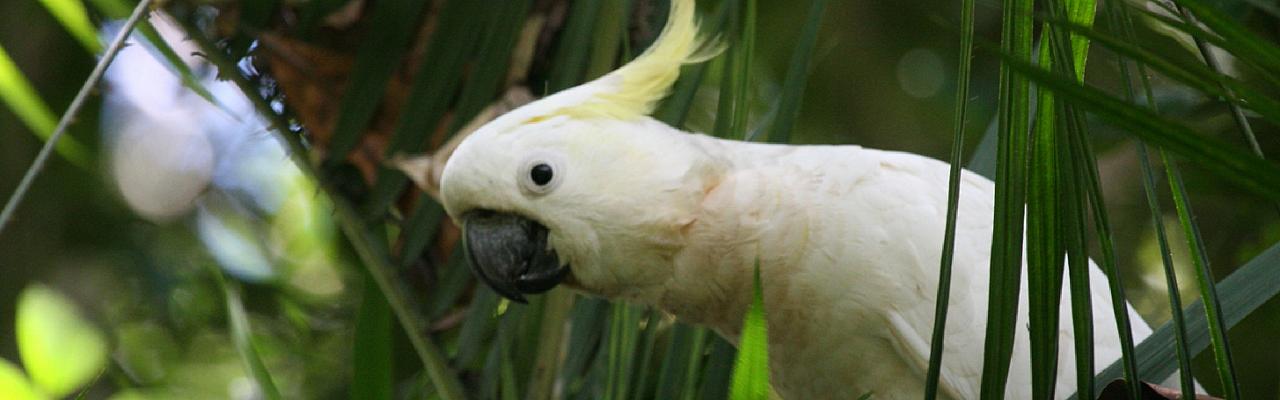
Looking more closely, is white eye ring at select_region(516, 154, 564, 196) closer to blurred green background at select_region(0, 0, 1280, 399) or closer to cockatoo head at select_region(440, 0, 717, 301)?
cockatoo head at select_region(440, 0, 717, 301)

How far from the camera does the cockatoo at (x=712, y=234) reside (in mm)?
1519

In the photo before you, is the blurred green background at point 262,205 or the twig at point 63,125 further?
the blurred green background at point 262,205

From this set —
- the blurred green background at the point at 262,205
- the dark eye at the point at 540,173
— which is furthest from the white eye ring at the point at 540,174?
the blurred green background at the point at 262,205

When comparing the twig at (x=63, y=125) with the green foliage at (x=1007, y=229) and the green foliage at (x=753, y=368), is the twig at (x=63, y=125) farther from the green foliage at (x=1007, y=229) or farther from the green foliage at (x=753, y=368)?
the green foliage at (x=1007, y=229)

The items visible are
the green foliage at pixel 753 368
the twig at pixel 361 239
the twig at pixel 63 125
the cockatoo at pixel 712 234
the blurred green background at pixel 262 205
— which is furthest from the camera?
the blurred green background at pixel 262 205

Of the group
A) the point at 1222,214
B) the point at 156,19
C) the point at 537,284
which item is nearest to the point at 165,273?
the point at 156,19

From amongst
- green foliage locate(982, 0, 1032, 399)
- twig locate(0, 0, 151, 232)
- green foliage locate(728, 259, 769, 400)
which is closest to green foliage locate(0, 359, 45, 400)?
twig locate(0, 0, 151, 232)

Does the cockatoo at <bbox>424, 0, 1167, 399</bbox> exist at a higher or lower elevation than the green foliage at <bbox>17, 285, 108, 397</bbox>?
higher

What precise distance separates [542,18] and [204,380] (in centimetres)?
254

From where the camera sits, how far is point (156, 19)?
1.85 m

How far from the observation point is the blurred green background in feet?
8.67

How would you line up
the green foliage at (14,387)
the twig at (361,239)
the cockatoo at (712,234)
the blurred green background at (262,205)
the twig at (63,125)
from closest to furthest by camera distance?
the twig at (63,125)
the green foliage at (14,387)
the cockatoo at (712,234)
the twig at (361,239)
the blurred green background at (262,205)

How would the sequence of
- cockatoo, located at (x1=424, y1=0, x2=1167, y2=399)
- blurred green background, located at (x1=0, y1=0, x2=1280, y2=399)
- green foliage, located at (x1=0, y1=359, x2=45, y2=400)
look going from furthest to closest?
blurred green background, located at (x1=0, y1=0, x2=1280, y2=399) < cockatoo, located at (x1=424, y1=0, x2=1167, y2=399) < green foliage, located at (x1=0, y1=359, x2=45, y2=400)

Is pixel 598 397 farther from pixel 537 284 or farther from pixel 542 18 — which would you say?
pixel 542 18
